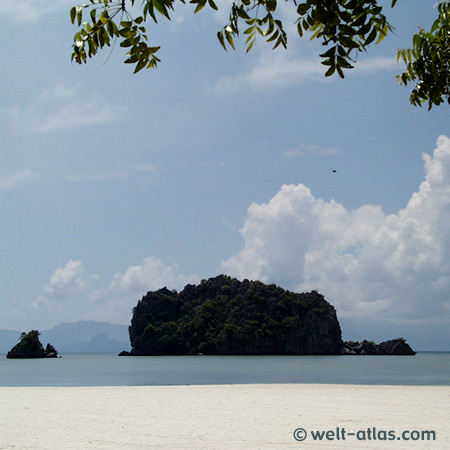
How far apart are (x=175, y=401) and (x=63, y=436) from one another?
26.9 ft

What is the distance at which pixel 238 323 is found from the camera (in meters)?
135

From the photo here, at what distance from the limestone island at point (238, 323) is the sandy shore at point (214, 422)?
115129 millimetres

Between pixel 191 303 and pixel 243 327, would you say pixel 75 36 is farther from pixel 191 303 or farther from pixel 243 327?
pixel 191 303

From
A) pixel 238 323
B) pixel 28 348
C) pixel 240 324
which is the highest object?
pixel 238 323

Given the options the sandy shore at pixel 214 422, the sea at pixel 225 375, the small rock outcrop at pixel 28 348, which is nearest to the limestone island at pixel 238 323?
the small rock outcrop at pixel 28 348

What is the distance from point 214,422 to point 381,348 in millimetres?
150906

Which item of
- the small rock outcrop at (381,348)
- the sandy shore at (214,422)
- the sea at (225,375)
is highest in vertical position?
the sandy shore at (214,422)

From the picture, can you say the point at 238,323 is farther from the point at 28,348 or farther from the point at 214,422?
the point at 214,422

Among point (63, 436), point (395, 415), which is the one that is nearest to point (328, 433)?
point (395, 415)

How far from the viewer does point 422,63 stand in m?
4.64

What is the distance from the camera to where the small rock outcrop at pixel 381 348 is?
481 feet

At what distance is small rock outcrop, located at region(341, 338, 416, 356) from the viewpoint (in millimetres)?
146500

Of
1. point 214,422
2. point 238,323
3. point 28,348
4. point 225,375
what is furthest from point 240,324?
point 214,422

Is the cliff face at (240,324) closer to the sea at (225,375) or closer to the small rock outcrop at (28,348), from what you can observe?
the small rock outcrop at (28,348)
